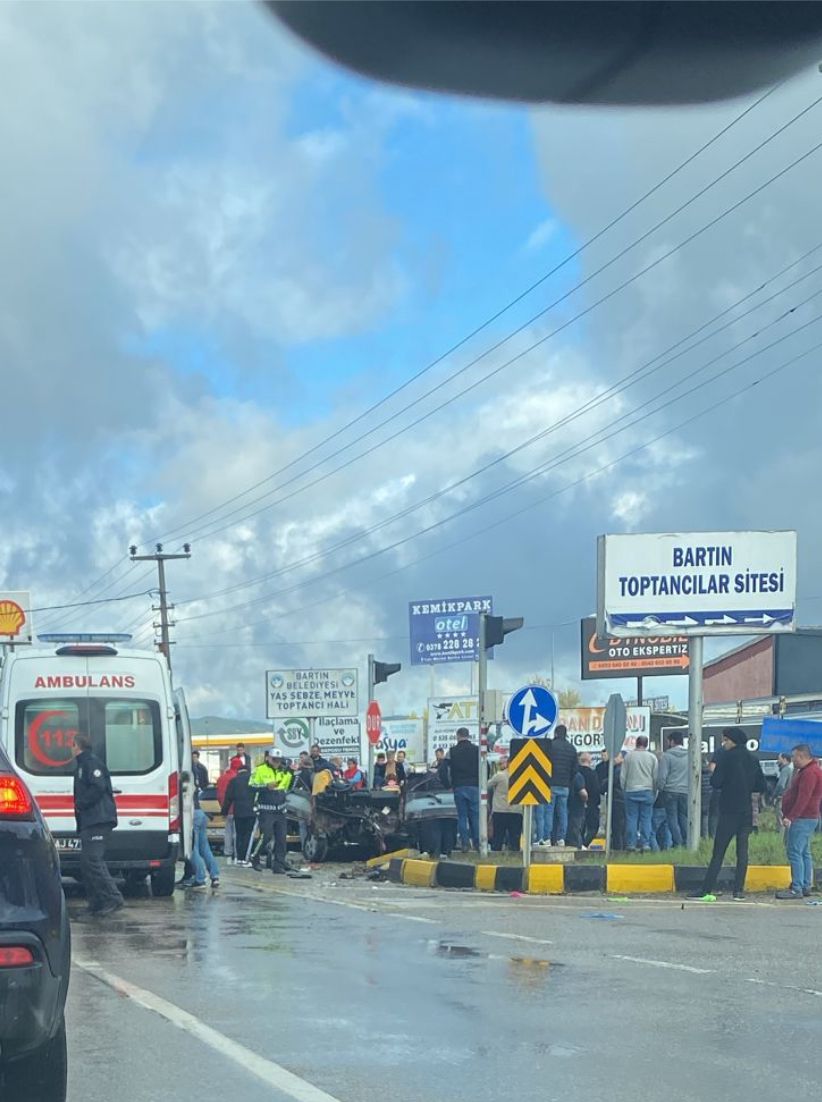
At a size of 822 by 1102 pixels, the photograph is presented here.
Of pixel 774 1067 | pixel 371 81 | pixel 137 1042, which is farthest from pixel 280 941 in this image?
pixel 371 81

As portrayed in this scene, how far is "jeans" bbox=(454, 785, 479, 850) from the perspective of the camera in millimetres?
24047

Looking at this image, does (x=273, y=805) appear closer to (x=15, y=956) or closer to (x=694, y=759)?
(x=694, y=759)

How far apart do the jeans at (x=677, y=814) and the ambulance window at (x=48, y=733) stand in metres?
10.3

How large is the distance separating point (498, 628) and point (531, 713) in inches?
76.9

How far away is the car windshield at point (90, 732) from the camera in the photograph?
1816 centimetres

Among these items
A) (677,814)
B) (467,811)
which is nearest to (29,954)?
(467,811)

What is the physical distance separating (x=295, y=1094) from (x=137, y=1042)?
151cm

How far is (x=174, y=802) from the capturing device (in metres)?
18.4

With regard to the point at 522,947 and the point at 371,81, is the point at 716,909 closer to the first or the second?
the point at 522,947

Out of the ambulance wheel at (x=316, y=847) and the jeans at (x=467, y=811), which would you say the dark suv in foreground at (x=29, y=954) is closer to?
the jeans at (x=467, y=811)

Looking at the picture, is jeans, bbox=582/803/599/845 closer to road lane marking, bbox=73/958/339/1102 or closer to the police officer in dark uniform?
the police officer in dark uniform

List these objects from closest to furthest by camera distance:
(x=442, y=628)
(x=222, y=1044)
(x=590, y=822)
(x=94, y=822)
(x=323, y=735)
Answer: (x=222, y=1044), (x=94, y=822), (x=590, y=822), (x=323, y=735), (x=442, y=628)

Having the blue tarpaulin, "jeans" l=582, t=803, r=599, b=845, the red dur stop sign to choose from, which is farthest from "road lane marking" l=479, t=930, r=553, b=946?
the red dur stop sign

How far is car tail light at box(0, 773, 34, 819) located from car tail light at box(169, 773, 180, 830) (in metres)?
12.1
